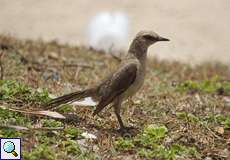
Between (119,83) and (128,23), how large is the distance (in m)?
6.93

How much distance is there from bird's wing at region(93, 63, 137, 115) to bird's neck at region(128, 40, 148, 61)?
0.62 feet

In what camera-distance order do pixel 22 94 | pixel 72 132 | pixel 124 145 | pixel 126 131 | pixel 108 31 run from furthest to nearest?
pixel 108 31 < pixel 22 94 < pixel 126 131 < pixel 72 132 < pixel 124 145

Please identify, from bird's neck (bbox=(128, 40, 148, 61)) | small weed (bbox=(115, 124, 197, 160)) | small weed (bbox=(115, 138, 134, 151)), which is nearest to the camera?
small weed (bbox=(115, 124, 197, 160))

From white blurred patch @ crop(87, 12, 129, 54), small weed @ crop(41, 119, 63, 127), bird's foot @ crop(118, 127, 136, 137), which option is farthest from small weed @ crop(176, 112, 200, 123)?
white blurred patch @ crop(87, 12, 129, 54)

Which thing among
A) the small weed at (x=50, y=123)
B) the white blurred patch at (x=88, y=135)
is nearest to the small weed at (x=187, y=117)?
the white blurred patch at (x=88, y=135)

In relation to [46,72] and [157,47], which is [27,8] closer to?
[157,47]

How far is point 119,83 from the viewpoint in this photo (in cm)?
759

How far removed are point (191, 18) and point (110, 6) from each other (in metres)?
1.78

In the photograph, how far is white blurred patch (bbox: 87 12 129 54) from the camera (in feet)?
44.6

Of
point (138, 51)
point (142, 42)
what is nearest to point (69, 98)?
point (138, 51)

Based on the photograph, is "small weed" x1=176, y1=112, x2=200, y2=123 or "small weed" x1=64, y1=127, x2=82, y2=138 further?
"small weed" x1=176, y1=112, x2=200, y2=123

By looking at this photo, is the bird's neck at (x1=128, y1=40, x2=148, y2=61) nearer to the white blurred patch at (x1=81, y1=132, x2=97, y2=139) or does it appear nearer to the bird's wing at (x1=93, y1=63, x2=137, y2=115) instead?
the bird's wing at (x1=93, y1=63, x2=137, y2=115)

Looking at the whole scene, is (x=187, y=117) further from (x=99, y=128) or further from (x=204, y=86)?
(x=204, y=86)

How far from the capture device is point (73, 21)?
1454cm
